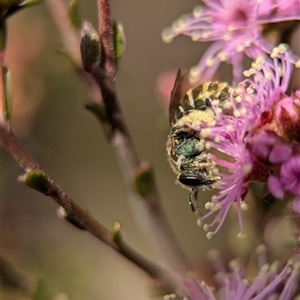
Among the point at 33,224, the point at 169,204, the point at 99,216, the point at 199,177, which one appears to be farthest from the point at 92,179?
the point at 199,177

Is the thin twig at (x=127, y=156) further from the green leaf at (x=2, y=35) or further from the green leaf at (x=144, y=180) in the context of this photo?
the green leaf at (x=2, y=35)

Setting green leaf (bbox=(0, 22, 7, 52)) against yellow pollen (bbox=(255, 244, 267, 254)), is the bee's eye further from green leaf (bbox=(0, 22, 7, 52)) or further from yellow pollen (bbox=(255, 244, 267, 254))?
green leaf (bbox=(0, 22, 7, 52))

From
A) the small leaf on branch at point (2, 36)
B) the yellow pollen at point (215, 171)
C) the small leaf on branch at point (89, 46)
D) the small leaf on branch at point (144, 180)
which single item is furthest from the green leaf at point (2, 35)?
the yellow pollen at point (215, 171)

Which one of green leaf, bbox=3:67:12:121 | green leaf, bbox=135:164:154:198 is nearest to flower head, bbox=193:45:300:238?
green leaf, bbox=135:164:154:198

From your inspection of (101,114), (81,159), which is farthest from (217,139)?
(81,159)

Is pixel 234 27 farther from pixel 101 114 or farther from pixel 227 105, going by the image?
pixel 101 114

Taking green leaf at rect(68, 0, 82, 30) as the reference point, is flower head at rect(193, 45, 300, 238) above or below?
below
